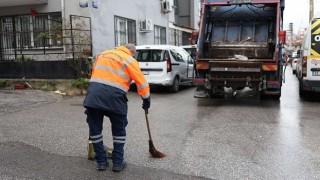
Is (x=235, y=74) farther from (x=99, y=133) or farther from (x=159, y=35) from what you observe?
(x=159, y=35)

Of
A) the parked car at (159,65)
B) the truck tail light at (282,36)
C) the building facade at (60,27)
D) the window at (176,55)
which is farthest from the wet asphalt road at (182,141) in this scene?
the building facade at (60,27)

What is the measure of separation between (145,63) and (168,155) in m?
7.18

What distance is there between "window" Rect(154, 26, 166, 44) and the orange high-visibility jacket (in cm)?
1624

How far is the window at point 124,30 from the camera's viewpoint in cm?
1642

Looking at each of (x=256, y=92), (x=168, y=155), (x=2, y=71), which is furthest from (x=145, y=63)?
(x=168, y=155)

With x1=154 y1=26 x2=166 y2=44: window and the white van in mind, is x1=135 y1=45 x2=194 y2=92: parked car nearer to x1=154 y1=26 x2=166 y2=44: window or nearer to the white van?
the white van

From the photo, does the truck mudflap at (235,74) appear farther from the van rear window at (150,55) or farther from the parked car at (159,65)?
the van rear window at (150,55)

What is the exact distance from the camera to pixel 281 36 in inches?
385

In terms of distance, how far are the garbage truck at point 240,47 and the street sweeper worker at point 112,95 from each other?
5193mm

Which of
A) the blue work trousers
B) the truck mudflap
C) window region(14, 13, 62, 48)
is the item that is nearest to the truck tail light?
the truck mudflap

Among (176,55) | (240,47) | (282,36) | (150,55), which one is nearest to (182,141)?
(282,36)

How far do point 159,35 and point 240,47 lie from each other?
1130cm

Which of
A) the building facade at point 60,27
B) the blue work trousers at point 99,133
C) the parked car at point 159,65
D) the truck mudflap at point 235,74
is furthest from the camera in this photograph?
the building facade at point 60,27

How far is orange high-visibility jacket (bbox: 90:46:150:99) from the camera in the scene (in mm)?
4645
